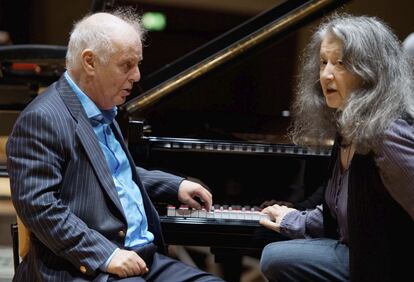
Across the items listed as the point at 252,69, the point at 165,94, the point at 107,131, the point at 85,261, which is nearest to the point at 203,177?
the point at 165,94

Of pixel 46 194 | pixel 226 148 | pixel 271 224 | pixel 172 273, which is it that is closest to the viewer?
pixel 46 194

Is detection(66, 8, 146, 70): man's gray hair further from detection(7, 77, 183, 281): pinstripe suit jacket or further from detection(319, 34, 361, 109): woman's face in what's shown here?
detection(319, 34, 361, 109): woman's face

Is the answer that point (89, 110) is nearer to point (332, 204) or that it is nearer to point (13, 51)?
point (332, 204)

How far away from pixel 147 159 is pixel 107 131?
0.55m

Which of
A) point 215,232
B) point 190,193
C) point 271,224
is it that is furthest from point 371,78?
point 215,232

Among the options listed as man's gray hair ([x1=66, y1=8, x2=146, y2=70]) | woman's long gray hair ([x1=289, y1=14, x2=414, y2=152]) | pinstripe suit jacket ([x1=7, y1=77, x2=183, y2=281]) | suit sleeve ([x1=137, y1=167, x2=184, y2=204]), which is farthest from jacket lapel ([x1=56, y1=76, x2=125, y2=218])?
woman's long gray hair ([x1=289, y1=14, x2=414, y2=152])

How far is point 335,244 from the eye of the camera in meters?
2.16

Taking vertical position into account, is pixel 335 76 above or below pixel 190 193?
above

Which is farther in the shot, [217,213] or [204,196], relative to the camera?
[217,213]

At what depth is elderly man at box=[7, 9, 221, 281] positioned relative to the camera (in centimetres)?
183

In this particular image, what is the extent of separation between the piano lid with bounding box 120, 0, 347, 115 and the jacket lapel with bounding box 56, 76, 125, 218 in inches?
32.0

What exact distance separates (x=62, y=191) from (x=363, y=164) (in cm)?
88

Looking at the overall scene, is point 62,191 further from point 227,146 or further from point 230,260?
point 230,260

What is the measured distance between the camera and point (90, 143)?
76.2 inches
